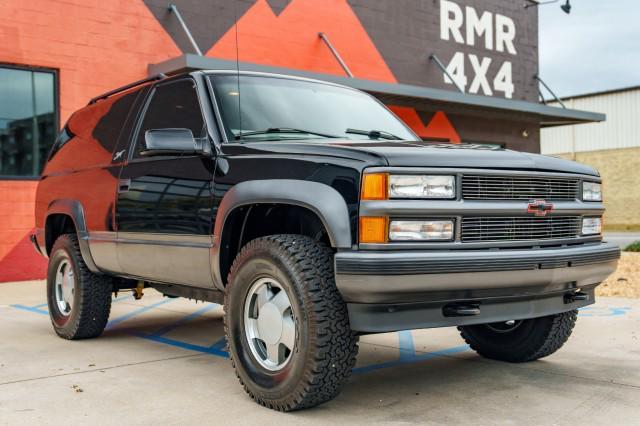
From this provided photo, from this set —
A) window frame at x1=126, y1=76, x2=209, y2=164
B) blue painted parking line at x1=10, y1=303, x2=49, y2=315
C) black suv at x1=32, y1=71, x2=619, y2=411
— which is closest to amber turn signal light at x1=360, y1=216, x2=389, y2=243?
black suv at x1=32, y1=71, x2=619, y2=411

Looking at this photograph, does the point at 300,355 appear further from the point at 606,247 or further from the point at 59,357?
the point at 59,357

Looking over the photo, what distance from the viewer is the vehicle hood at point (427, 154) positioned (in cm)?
377

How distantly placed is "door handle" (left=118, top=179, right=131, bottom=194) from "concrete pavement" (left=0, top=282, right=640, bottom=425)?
1229mm

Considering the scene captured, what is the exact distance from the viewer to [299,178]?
394 centimetres

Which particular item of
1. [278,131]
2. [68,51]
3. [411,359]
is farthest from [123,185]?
[68,51]

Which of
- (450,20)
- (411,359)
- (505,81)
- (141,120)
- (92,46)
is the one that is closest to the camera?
(411,359)

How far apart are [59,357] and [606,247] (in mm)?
3887

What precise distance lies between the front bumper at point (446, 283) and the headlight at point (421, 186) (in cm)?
29

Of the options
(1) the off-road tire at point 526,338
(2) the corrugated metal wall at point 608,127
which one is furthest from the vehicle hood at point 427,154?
(2) the corrugated metal wall at point 608,127

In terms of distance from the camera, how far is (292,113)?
498 centimetres

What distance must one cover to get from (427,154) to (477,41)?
54.6 ft

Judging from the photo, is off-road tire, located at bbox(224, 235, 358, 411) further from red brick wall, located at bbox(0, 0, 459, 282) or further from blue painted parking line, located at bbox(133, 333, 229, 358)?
red brick wall, located at bbox(0, 0, 459, 282)

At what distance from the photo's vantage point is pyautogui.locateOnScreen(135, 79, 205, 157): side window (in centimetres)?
→ 504

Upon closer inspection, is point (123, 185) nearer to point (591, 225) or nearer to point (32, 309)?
point (591, 225)
